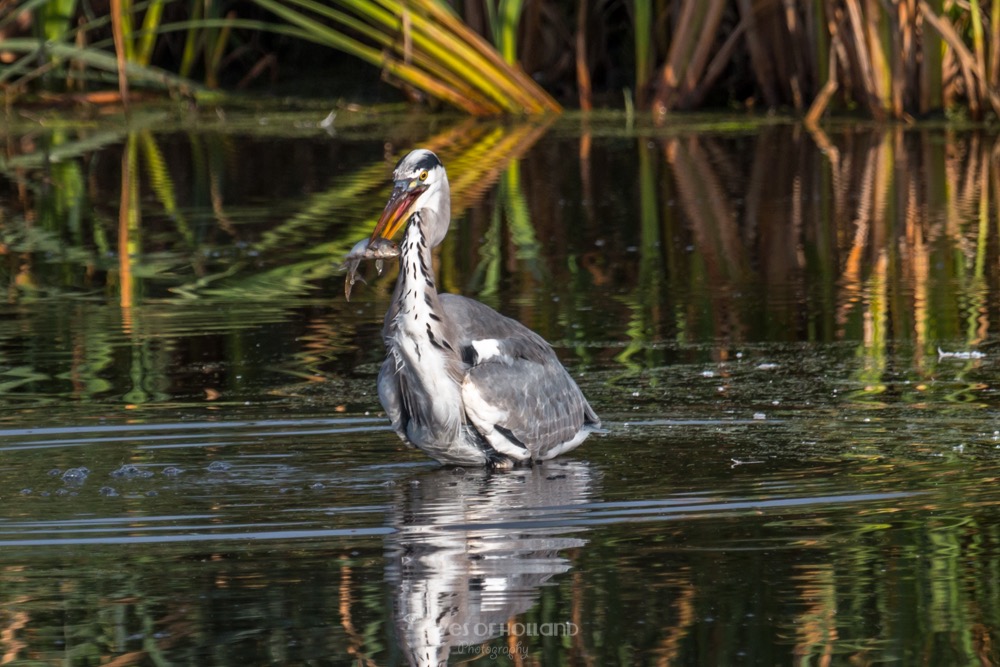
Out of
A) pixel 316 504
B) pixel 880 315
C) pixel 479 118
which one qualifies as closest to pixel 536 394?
pixel 316 504

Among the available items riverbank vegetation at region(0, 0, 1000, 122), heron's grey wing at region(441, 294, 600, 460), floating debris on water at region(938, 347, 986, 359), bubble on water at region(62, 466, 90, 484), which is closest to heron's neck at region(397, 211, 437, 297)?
heron's grey wing at region(441, 294, 600, 460)

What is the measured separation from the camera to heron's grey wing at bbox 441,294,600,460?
5789 millimetres

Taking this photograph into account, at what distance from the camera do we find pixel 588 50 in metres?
17.4

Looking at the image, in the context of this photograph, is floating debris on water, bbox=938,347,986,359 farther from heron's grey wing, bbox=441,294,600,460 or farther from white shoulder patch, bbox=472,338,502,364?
white shoulder patch, bbox=472,338,502,364

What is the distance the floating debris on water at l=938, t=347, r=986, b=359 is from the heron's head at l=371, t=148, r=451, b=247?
234cm

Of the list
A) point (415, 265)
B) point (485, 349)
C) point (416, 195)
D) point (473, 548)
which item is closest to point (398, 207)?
point (416, 195)

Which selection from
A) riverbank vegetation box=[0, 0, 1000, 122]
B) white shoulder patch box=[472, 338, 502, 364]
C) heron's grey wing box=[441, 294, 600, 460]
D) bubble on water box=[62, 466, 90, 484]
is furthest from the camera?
riverbank vegetation box=[0, 0, 1000, 122]

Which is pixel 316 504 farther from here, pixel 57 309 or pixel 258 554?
pixel 57 309

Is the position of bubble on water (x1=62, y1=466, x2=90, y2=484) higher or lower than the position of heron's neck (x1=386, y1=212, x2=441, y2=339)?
lower

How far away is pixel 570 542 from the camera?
4.85m

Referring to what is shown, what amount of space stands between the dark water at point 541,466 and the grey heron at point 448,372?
0.45ft

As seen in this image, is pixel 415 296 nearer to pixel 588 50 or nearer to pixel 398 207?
pixel 398 207

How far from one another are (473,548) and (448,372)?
1.01 metres

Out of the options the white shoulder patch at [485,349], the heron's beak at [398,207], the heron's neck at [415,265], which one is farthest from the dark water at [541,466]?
the heron's beak at [398,207]
